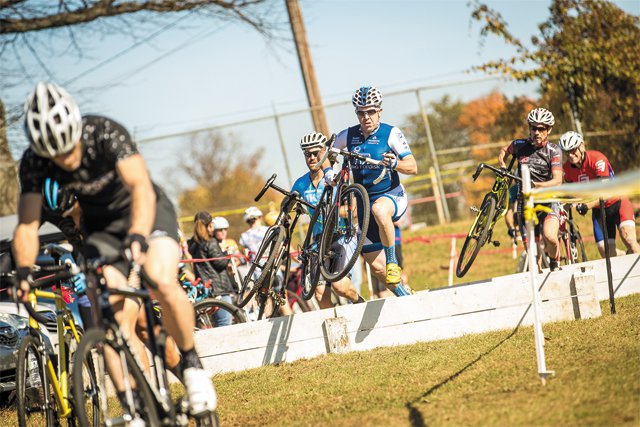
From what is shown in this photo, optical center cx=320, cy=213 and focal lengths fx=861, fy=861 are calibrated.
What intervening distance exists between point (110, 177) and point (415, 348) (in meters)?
3.96

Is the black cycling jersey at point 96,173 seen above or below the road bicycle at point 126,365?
above

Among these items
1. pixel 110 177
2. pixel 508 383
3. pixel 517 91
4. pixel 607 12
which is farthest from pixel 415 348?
pixel 607 12

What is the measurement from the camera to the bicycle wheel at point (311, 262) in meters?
9.43

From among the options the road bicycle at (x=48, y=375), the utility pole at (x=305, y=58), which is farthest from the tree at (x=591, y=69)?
the road bicycle at (x=48, y=375)

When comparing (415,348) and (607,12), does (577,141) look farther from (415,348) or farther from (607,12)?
(607,12)

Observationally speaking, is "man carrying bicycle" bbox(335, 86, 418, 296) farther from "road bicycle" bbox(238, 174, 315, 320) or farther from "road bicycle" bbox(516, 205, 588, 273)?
"road bicycle" bbox(516, 205, 588, 273)

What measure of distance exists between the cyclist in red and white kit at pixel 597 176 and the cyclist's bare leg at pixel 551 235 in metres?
0.67

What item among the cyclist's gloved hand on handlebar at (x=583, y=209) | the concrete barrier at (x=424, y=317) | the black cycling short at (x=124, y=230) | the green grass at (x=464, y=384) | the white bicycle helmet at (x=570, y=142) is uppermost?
the white bicycle helmet at (x=570, y=142)

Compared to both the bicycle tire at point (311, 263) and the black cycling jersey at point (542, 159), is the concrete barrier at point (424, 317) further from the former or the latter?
the black cycling jersey at point (542, 159)

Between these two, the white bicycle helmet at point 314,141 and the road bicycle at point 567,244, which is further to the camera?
the road bicycle at point 567,244

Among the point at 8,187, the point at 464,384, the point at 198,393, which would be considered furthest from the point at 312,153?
the point at 8,187

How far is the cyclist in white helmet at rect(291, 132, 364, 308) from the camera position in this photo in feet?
32.4

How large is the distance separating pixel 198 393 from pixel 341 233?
413 centimetres

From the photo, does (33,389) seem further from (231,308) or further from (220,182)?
(220,182)
